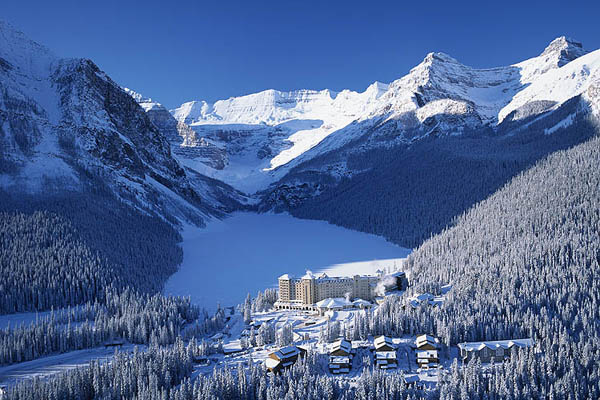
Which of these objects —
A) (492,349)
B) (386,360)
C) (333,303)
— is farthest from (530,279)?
(386,360)

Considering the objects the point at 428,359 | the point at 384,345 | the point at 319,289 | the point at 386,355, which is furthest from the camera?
the point at 319,289

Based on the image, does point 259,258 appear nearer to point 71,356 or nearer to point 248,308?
point 248,308

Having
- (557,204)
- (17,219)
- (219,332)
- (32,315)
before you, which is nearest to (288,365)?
(219,332)

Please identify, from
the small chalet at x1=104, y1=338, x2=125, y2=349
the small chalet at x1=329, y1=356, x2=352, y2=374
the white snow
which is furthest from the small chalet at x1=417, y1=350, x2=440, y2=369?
the small chalet at x1=104, y1=338, x2=125, y2=349

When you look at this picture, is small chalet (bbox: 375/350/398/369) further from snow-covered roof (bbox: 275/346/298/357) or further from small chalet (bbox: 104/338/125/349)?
small chalet (bbox: 104/338/125/349)

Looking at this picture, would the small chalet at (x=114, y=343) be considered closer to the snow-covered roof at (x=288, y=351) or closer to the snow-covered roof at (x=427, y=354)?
the snow-covered roof at (x=288, y=351)

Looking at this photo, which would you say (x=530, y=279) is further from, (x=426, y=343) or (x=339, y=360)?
(x=339, y=360)

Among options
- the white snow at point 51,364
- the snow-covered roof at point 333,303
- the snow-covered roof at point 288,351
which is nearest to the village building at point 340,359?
the snow-covered roof at point 288,351
